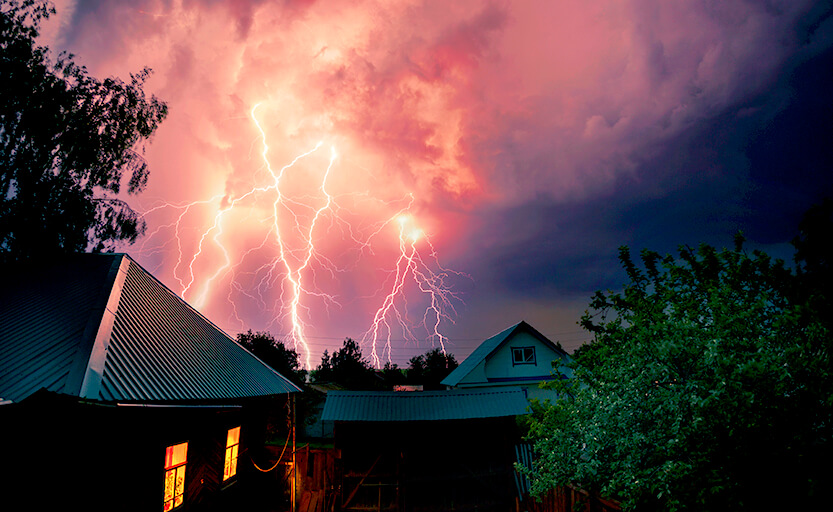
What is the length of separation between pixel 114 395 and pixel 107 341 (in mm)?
1270

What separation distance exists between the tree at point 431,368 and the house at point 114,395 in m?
30.9

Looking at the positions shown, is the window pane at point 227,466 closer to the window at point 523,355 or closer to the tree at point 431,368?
the window at point 523,355

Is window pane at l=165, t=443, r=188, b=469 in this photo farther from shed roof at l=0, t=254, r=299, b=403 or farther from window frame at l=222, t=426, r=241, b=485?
window frame at l=222, t=426, r=241, b=485

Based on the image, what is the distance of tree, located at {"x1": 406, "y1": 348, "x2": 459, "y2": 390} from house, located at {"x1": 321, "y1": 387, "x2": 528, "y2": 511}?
1097 inches

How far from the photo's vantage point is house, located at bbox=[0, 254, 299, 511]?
405 cm

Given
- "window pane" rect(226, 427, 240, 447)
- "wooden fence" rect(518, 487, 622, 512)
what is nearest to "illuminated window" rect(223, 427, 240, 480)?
"window pane" rect(226, 427, 240, 447)

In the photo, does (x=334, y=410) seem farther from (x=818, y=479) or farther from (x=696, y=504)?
(x=818, y=479)

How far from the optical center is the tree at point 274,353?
24.2 metres

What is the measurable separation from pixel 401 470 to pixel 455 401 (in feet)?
8.15

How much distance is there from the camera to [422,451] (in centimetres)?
1128

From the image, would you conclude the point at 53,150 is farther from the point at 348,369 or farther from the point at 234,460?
the point at 348,369

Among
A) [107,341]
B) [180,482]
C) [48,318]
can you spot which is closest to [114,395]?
[107,341]

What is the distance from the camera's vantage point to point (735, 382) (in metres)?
4.11

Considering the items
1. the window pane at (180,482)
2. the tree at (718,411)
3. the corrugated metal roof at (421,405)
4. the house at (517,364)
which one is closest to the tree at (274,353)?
the house at (517,364)
